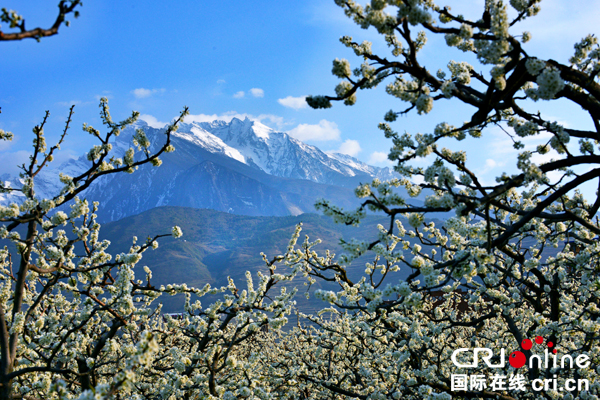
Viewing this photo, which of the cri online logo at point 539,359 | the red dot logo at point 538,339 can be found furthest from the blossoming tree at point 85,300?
the red dot logo at point 538,339

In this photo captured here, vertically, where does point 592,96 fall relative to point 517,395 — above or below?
above

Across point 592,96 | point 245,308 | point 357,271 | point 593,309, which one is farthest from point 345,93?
point 357,271

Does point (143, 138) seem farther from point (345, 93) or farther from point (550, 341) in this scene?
point (550, 341)

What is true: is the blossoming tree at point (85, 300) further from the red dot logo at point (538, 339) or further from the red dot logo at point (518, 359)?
the red dot logo at point (538, 339)

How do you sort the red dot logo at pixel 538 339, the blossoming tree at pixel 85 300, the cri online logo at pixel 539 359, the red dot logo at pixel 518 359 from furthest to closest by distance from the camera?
the red dot logo at pixel 538 339 → the red dot logo at pixel 518 359 → the cri online logo at pixel 539 359 → the blossoming tree at pixel 85 300

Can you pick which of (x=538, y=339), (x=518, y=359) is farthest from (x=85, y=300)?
(x=538, y=339)

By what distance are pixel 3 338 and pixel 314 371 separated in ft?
28.1

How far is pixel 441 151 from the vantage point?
4664 millimetres

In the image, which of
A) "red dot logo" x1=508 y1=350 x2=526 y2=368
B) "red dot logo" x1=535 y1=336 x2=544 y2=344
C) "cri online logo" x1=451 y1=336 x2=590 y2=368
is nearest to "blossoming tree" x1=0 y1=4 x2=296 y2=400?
"cri online logo" x1=451 y1=336 x2=590 y2=368

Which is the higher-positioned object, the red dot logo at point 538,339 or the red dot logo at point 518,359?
the red dot logo at point 538,339

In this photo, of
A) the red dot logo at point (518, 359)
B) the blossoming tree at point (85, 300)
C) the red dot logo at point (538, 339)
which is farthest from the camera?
the red dot logo at point (538, 339)

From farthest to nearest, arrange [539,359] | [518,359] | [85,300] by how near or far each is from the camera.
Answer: [518,359] → [539,359] → [85,300]

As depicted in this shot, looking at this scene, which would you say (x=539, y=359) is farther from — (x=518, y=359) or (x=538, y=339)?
(x=538, y=339)

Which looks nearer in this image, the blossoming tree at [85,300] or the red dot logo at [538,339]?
the blossoming tree at [85,300]
